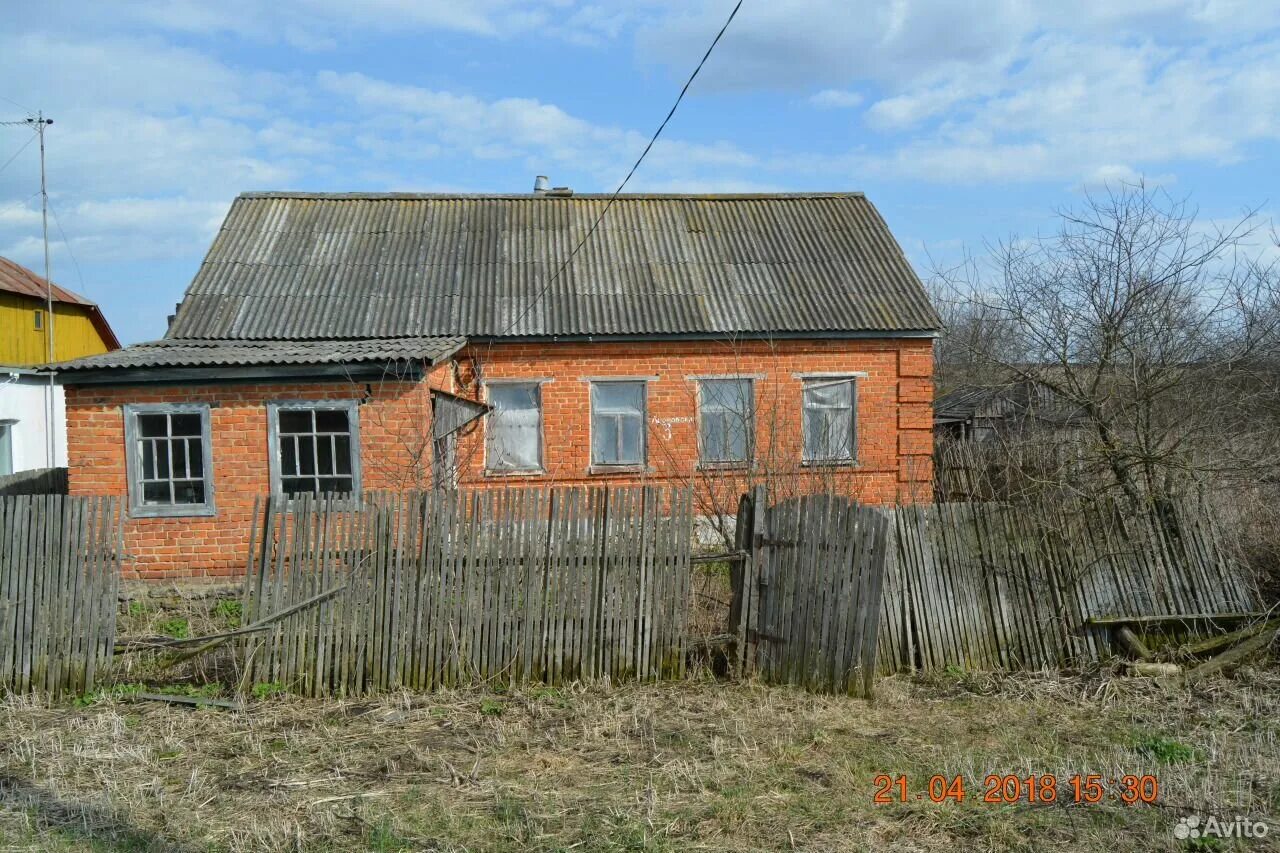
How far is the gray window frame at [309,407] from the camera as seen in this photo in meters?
10.3

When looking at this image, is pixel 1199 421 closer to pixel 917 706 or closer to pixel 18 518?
pixel 917 706

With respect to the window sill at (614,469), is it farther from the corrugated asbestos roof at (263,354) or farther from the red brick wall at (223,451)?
the red brick wall at (223,451)

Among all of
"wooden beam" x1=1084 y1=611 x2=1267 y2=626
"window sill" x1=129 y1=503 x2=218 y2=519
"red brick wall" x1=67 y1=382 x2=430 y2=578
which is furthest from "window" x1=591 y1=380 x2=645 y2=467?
"wooden beam" x1=1084 y1=611 x2=1267 y2=626

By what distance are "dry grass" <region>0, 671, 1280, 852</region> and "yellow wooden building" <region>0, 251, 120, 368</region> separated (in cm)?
2154

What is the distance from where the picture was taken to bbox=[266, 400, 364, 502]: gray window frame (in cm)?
1032

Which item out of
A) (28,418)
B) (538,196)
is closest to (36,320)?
(28,418)

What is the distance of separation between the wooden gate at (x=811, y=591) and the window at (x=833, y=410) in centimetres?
657

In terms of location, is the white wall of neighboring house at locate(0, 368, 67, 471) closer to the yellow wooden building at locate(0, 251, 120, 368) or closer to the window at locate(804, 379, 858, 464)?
the yellow wooden building at locate(0, 251, 120, 368)

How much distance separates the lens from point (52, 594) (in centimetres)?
648

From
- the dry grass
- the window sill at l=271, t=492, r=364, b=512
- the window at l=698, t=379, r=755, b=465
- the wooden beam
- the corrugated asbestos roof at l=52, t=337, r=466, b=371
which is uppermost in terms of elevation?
the corrugated asbestos roof at l=52, t=337, r=466, b=371

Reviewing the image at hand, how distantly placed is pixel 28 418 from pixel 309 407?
1503 centimetres

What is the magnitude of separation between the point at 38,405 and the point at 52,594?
1840cm

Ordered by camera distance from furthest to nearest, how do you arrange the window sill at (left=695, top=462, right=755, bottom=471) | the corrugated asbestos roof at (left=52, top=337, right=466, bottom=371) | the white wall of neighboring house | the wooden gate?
the white wall of neighboring house < the window sill at (left=695, top=462, right=755, bottom=471) < the corrugated asbestos roof at (left=52, top=337, right=466, bottom=371) < the wooden gate

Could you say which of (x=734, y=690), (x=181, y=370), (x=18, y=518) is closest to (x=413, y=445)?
(x=181, y=370)
